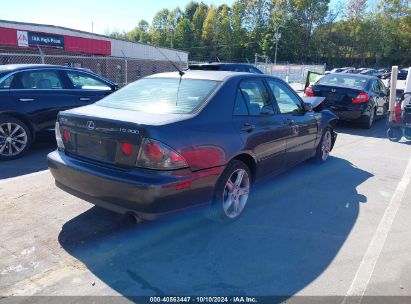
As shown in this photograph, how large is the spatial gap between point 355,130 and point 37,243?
937 centimetres

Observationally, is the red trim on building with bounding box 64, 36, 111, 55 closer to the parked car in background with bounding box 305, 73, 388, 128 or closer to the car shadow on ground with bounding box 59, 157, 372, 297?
the parked car in background with bounding box 305, 73, 388, 128

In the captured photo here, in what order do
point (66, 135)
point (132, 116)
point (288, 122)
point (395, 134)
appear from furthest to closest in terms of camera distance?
1. point (395, 134)
2. point (288, 122)
3. point (66, 135)
4. point (132, 116)

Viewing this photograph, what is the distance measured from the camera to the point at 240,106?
4137mm

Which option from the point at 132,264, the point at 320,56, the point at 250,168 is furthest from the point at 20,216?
the point at 320,56

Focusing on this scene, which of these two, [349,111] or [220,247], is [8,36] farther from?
[220,247]

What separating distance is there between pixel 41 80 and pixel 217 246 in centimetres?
486

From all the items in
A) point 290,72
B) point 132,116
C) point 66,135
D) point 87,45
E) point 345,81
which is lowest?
point 66,135

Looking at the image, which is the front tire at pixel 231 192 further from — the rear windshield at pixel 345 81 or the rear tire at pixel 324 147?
the rear windshield at pixel 345 81

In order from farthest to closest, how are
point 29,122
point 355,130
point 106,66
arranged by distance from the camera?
1. point 106,66
2. point 355,130
3. point 29,122

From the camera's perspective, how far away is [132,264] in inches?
128

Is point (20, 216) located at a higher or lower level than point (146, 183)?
lower

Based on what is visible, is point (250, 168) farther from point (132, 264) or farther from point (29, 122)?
point (29, 122)

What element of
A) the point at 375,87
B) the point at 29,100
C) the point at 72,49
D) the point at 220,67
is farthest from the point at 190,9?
the point at 29,100

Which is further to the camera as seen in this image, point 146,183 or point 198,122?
point 198,122
